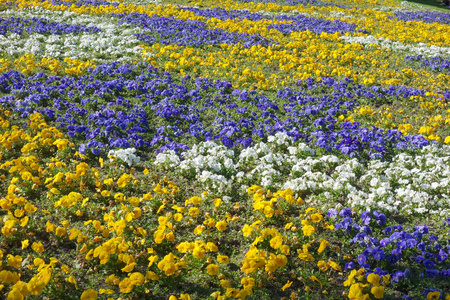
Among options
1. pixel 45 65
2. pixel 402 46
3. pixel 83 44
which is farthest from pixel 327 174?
pixel 83 44

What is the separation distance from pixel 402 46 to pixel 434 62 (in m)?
2.56

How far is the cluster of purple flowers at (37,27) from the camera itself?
17.4 meters

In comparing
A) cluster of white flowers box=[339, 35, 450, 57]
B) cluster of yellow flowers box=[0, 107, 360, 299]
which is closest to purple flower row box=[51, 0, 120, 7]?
cluster of white flowers box=[339, 35, 450, 57]

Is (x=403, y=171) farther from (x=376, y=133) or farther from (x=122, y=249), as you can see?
(x=122, y=249)

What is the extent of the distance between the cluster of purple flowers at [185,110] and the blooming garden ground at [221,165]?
61 millimetres

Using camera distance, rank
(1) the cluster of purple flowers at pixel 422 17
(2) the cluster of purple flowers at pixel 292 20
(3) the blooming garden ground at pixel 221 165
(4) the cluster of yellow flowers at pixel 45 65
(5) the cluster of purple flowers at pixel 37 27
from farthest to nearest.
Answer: (1) the cluster of purple flowers at pixel 422 17, (2) the cluster of purple flowers at pixel 292 20, (5) the cluster of purple flowers at pixel 37 27, (4) the cluster of yellow flowers at pixel 45 65, (3) the blooming garden ground at pixel 221 165

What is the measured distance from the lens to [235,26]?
63.3 ft

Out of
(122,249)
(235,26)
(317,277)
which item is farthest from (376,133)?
(235,26)

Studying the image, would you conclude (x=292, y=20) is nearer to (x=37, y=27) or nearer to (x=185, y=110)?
(x=185, y=110)

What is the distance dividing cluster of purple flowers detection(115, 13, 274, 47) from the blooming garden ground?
0.16 metres

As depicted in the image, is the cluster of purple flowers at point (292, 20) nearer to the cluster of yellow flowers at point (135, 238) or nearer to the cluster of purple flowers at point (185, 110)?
the cluster of purple flowers at point (185, 110)

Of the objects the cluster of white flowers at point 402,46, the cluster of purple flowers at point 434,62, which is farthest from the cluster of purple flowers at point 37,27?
the cluster of purple flowers at point 434,62

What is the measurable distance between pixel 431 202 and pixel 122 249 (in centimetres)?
582

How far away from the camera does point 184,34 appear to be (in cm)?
1748
